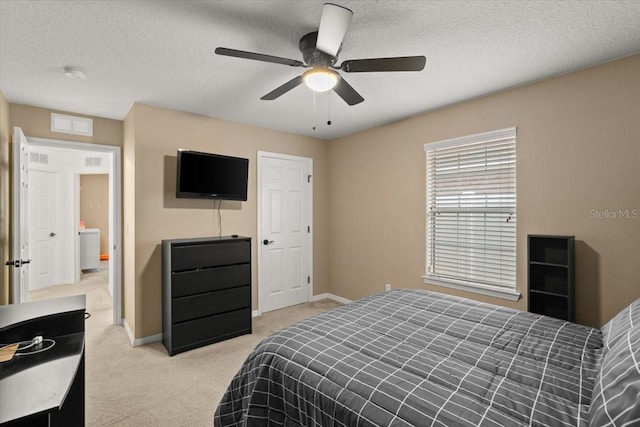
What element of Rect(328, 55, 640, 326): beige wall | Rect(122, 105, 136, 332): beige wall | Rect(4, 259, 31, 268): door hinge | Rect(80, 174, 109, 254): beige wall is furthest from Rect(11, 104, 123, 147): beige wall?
Rect(80, 174, 109, 254): beige wall

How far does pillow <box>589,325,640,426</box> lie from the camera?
0.87 m

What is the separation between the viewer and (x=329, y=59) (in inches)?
77.7

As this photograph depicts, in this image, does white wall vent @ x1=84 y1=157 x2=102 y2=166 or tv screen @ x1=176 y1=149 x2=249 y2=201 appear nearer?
tv screen @ x1=176 y1=149 x2=249 y2=201

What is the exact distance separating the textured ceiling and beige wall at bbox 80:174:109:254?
508cm

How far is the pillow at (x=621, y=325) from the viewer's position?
1.38 m

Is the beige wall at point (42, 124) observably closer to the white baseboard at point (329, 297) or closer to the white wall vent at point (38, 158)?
the white wall vent at point (38, 158)

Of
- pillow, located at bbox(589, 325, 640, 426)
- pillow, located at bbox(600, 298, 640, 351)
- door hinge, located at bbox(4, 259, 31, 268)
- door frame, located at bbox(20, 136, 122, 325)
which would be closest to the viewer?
pillow, located at bbox(589, 325, 640, 426)

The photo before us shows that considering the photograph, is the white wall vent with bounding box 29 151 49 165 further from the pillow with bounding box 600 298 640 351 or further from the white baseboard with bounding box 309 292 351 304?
the pillow with bounding box 600 298 640 351

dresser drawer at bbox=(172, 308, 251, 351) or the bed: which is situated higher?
the bed

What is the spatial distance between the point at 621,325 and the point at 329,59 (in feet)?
7.02

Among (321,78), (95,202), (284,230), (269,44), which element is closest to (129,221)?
(284,230)

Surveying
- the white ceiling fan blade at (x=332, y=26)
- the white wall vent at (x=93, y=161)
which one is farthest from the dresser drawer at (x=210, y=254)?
the white wall vent at (x=93, y=161)

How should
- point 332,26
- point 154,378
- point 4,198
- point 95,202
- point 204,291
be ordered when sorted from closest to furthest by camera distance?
point 332,26
point 154,378
point 4,198
point 204,291
point 95,202

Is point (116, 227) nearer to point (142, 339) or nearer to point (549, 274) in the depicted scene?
point (142, 339)
